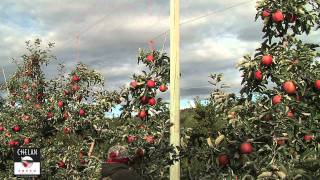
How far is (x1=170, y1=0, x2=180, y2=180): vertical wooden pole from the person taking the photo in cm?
791

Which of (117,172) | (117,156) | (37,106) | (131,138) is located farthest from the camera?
(37,106)

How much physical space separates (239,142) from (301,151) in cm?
71

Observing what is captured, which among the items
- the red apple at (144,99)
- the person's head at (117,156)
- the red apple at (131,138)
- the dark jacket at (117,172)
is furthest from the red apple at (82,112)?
the dark jacket at (117,172)

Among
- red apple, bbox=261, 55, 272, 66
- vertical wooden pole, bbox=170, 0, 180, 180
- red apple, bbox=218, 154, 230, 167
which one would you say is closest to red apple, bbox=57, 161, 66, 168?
vertical wooden pole, bbox=170, 0, 180, 180

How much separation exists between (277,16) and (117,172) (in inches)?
126

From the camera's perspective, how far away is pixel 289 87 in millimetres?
6168

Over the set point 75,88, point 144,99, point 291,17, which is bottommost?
point 144,99

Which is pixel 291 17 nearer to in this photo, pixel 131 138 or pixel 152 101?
pixel 152 101

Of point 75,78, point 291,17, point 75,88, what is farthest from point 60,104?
point 291,17

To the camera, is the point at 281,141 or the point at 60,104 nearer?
the point at 281,141

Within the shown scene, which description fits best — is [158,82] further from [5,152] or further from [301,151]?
[5,152]

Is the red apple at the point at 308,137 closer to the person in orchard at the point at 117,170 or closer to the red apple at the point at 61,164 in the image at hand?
the person in orchard at the point at 117,170

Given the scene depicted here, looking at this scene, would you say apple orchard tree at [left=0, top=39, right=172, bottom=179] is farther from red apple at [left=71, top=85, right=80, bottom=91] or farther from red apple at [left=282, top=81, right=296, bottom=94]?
red apple at [left=282, top=81, right=296, bottom=94]

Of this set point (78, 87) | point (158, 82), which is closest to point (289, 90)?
point (158, 82)
